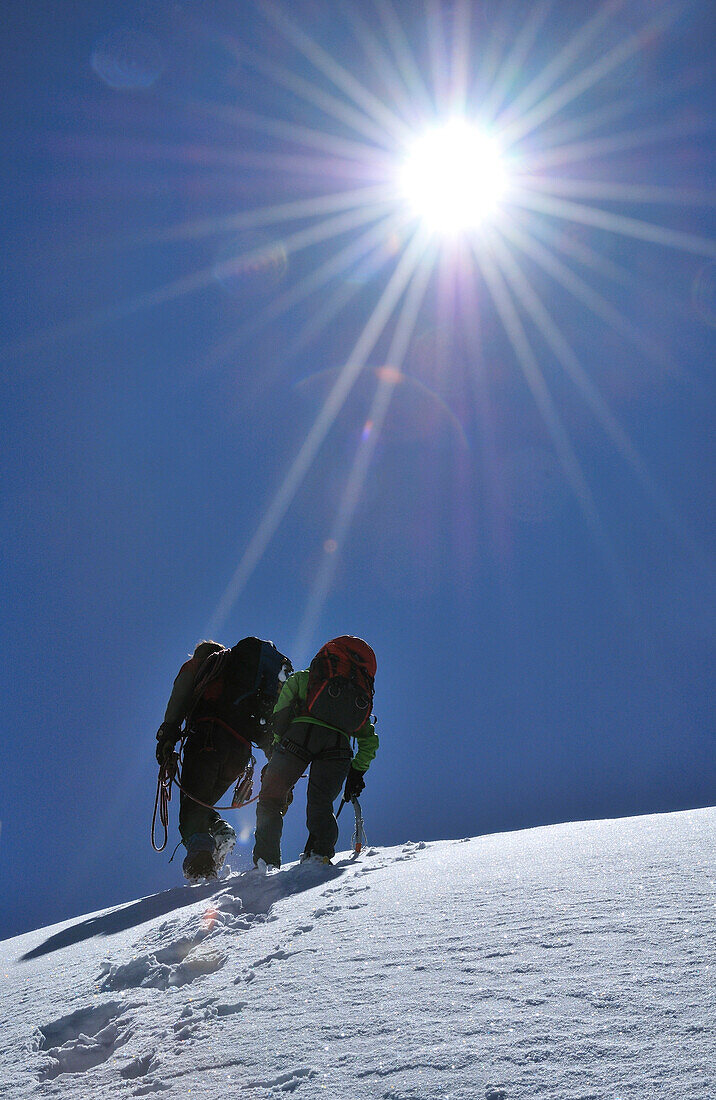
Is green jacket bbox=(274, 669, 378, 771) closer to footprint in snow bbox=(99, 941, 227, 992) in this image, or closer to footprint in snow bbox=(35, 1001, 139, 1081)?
footprint in snow bbox=(99, 941, 227, 992)

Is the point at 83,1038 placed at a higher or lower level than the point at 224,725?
lower

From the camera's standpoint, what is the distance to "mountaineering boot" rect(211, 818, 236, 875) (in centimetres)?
536

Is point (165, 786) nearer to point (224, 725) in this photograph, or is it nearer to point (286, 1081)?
point (224, 725)

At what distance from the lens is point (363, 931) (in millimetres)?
2523

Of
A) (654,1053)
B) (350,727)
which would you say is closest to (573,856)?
(654,1053)

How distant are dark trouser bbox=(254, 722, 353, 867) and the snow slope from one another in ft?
4.86

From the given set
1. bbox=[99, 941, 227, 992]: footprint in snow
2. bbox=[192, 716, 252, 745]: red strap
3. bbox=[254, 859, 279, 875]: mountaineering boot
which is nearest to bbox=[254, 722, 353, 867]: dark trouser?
bbox=[254, 859, 279, 875]: mountaineering boot

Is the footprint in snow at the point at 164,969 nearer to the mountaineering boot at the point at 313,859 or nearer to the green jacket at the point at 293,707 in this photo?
the mountaineering boot at the point at 313,859

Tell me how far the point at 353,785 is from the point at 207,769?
54.6 inches

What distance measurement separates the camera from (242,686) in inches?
249

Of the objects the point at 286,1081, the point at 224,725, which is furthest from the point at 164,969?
the point at 224,725

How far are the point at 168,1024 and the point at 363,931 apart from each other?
76 centimetres

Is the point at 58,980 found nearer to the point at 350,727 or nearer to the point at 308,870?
the point at 308,870

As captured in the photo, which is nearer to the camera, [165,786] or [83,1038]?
[83,1038]
